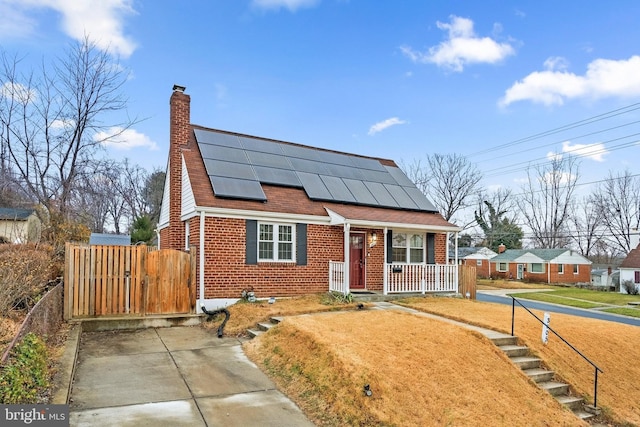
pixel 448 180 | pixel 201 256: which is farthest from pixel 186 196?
pixel 448 180

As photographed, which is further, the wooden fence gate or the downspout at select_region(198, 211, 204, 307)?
the downspout at select_region(198, 211, 204, 307)

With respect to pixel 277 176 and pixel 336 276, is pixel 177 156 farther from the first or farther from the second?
pixel 336 276

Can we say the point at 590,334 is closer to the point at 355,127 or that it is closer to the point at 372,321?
the point at 372,321

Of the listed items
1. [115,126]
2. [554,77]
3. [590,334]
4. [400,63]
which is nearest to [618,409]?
[590,334]

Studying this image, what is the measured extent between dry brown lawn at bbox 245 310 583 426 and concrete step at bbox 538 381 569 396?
0.40 metres

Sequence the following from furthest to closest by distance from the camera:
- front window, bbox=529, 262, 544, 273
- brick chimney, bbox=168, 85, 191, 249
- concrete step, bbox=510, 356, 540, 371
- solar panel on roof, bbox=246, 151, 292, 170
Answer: front window, bbox=529, 262, 544, 273 → solar panel on roof, bbox=246, 151, 292, 170 → brick chimney, bbox=168, 85, 191, 249 → concrete step, bbox=510, 356, 540, 371

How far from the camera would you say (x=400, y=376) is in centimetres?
611

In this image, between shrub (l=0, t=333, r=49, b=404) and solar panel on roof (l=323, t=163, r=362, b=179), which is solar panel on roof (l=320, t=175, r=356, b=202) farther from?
shrub (l=0, t=333, r=49, b=404)

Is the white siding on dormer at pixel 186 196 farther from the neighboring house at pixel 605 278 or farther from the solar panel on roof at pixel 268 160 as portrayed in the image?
the neighboring house at pixel 605 278

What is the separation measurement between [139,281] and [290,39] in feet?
40.6

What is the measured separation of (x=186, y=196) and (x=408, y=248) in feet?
25.9

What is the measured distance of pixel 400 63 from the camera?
64.0 ft

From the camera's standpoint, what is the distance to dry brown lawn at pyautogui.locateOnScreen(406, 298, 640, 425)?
25.6ft

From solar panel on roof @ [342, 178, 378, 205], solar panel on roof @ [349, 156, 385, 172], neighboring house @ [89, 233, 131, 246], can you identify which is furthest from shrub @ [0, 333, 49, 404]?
neighboring house @ [89, 233, 131, 246]
